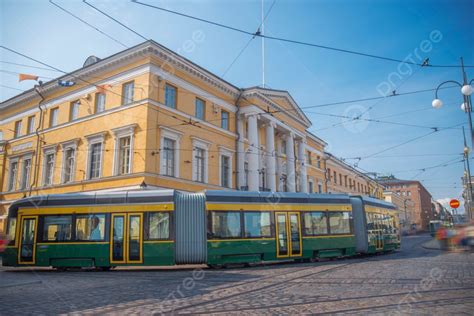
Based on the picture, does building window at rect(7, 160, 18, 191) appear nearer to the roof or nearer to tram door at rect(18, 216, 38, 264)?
the roof

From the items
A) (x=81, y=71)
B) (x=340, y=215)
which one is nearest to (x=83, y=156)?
(x=81, y=71)

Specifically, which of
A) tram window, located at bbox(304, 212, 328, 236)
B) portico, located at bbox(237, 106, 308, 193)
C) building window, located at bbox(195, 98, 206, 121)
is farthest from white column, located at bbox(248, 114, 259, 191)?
tram window, located at bbox(304, 212, 328, 236)

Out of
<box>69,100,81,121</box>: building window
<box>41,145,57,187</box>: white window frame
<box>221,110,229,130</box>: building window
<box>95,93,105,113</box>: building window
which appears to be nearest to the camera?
<box>95,93,105,113</box>: building window

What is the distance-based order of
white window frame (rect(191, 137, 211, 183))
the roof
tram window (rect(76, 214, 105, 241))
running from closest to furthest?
tram window (rect(76, 214, 105, 241)) → the roof → white window frame (rect(191, 137, 211, 183))

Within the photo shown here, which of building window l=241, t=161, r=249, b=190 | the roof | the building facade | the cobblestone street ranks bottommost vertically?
the cobblestone street

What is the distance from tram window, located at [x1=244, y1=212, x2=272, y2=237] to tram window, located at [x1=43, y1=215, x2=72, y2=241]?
6.74 metres

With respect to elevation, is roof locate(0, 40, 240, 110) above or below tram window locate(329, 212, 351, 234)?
above

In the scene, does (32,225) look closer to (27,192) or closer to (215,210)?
(215,210)

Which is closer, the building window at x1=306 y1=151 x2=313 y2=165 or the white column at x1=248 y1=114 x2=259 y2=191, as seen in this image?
the white column at x1=248 y1=114 x2=259 y2=191

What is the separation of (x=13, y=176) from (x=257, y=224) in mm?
25166

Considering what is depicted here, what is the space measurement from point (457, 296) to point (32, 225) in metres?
14.2

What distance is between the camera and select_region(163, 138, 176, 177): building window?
23734 millimetres

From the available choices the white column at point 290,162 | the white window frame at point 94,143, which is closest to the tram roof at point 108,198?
the white window frame at point 94,143

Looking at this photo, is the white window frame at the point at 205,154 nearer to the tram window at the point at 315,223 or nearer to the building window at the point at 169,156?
the building window at the point at 169,156
